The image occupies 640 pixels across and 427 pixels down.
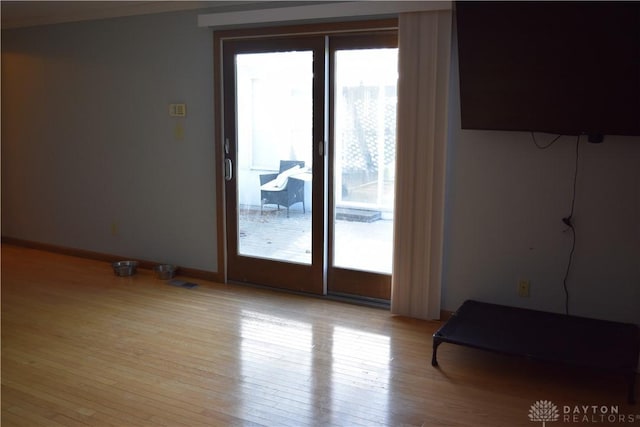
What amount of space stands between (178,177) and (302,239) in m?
1.33

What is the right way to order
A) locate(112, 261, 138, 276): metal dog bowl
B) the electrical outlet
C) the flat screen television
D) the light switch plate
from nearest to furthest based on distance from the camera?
1. the flat screen television
2. the electrical outlet
3. the light switch plate
4. locate(112, 261, 138, 276): metal dog bowl

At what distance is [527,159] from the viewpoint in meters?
3.68

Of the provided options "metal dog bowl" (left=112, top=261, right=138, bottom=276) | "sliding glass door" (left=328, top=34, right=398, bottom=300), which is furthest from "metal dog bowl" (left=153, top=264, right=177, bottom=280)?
"sliding glass door" (left=328, top=34, right=398, bottom=300)

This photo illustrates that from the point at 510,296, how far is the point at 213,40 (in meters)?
3.05

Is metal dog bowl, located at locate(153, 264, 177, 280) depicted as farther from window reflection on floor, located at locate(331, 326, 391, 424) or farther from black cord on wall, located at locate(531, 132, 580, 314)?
black cord on wall, located at locate(531, 132, 580, 314)

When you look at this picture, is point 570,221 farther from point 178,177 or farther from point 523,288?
point 178,177

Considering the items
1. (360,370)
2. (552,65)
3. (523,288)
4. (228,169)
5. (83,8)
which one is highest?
(83,8)

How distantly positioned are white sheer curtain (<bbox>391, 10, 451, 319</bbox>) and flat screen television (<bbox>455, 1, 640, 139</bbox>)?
0.38 meters

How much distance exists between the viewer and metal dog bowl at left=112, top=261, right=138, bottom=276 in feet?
17.0

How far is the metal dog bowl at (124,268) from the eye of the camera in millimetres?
5176

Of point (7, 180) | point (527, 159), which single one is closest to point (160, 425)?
point (527, 159)

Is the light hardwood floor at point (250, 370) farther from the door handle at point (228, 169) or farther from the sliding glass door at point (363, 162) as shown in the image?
the door handle at point (228, 169)

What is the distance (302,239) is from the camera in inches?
183

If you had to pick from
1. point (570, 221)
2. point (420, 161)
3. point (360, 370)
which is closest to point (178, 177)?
point (420, 161)
